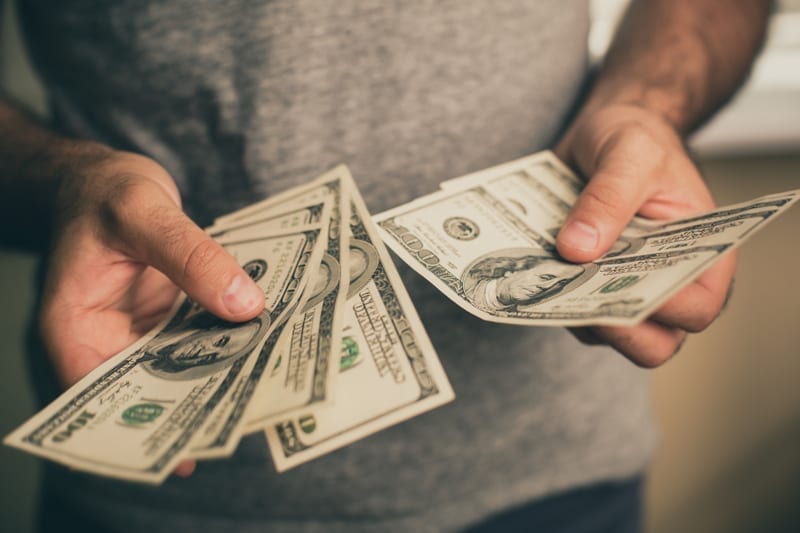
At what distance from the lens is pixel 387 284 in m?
0.70

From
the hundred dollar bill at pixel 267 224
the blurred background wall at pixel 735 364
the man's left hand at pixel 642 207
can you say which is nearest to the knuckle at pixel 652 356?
the man's left hand at pixel 642 207

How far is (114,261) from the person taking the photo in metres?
0.65

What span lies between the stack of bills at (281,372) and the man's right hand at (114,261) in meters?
0.04

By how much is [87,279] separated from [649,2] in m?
1.08

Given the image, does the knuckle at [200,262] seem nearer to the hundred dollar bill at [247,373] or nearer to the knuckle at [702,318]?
the hundred dollar bill at [247,373]

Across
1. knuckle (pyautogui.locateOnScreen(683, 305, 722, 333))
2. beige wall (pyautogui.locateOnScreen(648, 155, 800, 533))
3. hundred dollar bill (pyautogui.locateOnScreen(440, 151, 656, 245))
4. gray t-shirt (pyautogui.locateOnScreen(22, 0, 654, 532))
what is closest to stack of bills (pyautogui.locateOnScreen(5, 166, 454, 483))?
gray t-shirt (pyautogui.locateOnScreen(22, 0, 654, 532))

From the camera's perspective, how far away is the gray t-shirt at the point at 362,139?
0.76m

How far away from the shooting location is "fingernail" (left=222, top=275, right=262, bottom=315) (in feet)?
1.94

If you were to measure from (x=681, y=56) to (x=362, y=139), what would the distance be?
62cm

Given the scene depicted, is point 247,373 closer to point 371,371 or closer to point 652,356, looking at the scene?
point 371,371

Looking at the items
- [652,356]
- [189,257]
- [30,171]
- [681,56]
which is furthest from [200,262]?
[681,56]

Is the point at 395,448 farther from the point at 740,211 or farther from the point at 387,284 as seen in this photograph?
the point at 740,211

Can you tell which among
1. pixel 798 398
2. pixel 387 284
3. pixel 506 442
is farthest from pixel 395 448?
pixel 798 398

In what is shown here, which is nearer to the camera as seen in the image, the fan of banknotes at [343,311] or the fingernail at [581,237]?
the fan of banknotes at [343,311]
